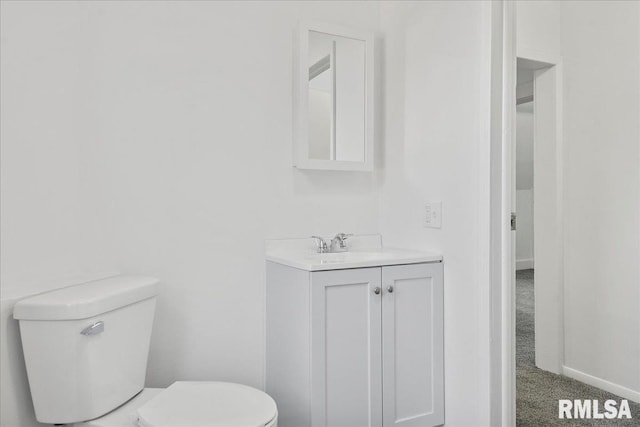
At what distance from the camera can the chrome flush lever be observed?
134 cm

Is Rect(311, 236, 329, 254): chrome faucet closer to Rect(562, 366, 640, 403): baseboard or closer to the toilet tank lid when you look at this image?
the toilet tank lid

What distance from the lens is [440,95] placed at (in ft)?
6.35

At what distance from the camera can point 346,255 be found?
2125 millimetres

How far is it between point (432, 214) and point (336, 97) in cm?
70

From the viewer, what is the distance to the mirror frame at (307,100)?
2.07 meters

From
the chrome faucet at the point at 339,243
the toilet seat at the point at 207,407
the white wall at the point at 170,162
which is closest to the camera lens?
the toilet seat at the point at 207,407

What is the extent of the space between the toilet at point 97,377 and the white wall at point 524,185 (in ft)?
15.4

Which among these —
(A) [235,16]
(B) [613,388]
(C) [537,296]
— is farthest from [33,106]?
(B) [613,388]

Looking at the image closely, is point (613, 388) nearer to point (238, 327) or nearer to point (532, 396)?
point (532, 396)

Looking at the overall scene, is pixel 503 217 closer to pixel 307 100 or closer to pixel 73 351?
pixel 307 100

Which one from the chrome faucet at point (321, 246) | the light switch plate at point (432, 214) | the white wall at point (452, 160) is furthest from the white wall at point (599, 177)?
the chrome faucet at point (321, 246)

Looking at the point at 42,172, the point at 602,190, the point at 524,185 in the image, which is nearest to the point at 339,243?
the point at 42,172

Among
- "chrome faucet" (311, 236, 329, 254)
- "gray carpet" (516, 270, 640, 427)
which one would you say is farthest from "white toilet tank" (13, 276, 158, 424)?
"gray carpet" (516, 270, 640, 427)

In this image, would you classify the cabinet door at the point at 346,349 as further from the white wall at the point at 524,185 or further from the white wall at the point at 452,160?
the white wall at the point at 524,185
